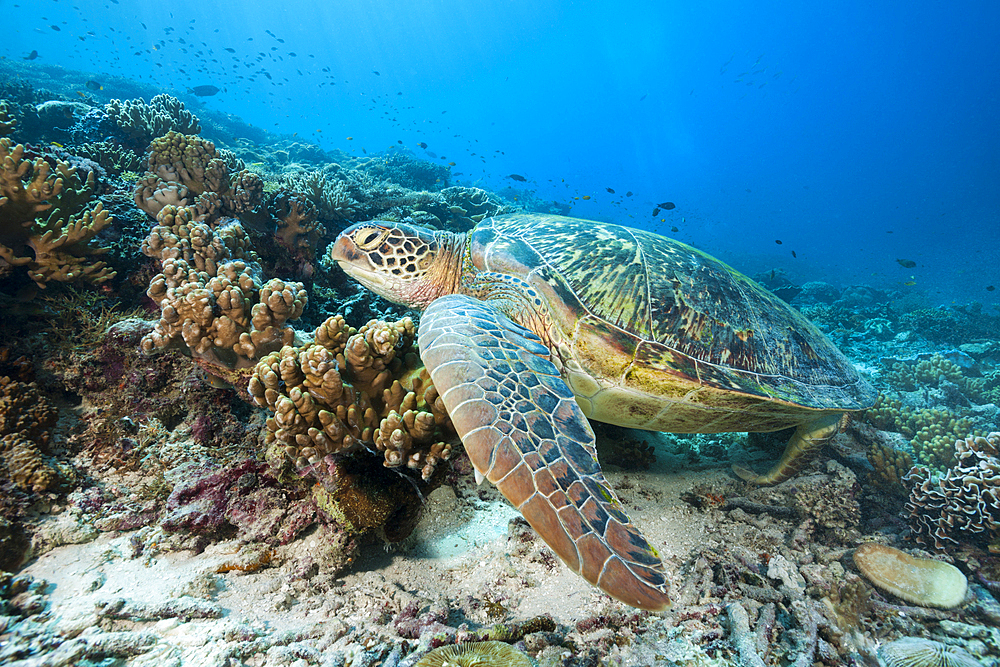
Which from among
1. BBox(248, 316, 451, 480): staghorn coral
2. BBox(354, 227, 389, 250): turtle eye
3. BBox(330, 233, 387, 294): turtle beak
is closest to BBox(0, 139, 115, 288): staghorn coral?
BBox(330, 233, 387, 294): turtle beak

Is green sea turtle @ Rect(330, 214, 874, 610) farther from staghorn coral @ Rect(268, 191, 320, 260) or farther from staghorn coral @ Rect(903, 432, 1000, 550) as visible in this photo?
staghorn coral @ Rect(268, 191, 320, 260)

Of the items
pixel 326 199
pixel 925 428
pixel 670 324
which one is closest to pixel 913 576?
pixel 670 324

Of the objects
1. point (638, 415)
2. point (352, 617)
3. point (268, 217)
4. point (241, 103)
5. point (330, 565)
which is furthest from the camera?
point (241, 103)

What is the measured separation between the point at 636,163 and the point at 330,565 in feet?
359

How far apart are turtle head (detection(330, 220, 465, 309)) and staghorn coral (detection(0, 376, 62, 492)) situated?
1.99 m

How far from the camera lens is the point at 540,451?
160 centimetres

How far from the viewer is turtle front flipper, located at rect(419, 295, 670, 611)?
1.34 meters

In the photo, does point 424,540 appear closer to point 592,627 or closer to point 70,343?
point 592,627

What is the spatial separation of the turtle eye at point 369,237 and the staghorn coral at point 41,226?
1808 mm

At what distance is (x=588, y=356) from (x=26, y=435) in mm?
3246

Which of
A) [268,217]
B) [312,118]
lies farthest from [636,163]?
[268,217]

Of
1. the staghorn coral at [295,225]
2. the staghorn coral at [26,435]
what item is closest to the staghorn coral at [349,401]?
the staghorn coral at [26,435]

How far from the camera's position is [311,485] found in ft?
6.41

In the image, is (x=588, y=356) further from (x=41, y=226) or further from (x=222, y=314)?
(x=41, y=226)
